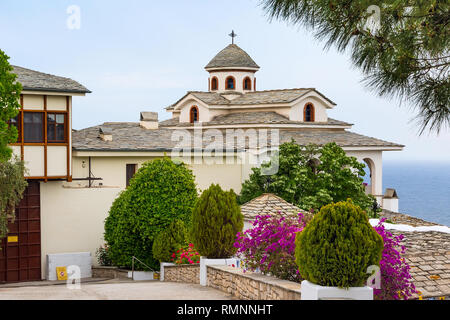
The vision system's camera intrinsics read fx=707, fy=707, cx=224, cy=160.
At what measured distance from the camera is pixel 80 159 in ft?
90.9

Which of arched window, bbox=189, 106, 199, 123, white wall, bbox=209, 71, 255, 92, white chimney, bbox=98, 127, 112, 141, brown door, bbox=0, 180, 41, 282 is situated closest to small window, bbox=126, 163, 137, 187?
white chimney, bbox=98, 127, 112, 141

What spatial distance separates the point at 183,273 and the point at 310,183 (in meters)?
12.0

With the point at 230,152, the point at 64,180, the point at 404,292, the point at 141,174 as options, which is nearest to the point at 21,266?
the point at 64,180

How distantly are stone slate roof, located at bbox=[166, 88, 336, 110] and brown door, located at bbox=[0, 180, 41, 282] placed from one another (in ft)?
60.5

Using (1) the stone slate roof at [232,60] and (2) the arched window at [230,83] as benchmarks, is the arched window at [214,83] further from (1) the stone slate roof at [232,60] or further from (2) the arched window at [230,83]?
(1) the stone slate roof at [232,60]

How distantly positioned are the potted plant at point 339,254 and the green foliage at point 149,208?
1400cm

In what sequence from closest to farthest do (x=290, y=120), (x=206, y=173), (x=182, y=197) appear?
1. (x=182, y=197)
2. (x=206, y=173)
3. (x=290, y=120)

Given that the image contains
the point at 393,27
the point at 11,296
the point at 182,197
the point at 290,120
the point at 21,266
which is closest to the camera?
the point at 393,27

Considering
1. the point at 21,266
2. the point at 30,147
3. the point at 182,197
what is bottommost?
the point at 21,266

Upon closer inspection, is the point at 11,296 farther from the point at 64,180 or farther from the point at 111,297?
the point at 64,180

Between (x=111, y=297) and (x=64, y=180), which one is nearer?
(x=111, y=297)

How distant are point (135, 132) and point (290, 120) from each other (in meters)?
10.9

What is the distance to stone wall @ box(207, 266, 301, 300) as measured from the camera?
35.7 ft

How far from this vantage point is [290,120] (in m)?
39.7
